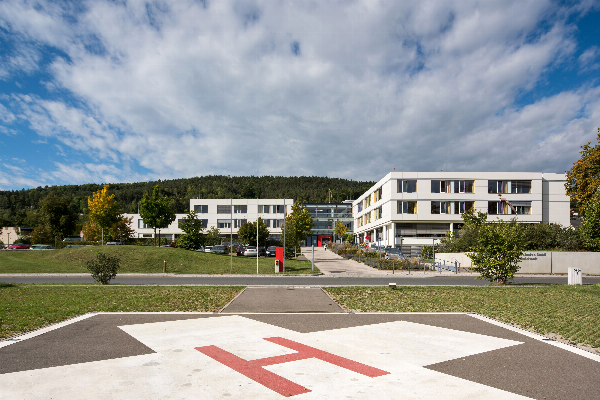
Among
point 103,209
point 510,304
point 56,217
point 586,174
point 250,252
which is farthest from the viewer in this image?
point 56,217

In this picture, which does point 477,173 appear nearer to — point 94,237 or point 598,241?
point 598,241

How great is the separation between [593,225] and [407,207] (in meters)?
27.2

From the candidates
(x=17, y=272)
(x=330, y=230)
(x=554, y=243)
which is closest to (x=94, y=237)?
(x=17, y=272)

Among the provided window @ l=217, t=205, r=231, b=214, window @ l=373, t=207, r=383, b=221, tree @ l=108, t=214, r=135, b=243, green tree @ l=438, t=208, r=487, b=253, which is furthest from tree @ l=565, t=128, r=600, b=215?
tree @ l=108, t=214, r=135, b=243

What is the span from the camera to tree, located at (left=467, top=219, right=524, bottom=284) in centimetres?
1936

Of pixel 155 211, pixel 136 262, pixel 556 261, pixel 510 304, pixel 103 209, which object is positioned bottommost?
pixel 136 262

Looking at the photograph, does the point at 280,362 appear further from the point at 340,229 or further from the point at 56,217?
the point at 340,229

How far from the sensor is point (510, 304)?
1273 cm

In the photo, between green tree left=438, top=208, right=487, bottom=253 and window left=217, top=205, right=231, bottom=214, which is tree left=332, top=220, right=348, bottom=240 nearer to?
window left=217, top=205, right=231, bottom=214

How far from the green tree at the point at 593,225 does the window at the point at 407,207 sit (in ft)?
85.1

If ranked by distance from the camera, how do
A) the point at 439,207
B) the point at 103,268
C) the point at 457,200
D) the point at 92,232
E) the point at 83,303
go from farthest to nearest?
the point at 92,232 → the point at 457,200 → the point at 439,207 → the point at 103,268 → the point at 83,303

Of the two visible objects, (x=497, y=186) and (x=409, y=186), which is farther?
(x=497, y=186)

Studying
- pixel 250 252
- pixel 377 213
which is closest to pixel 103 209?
pixel 250 252

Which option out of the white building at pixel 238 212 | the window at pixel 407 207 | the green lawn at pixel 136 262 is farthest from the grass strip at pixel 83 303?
the white building at pixel 238 212
